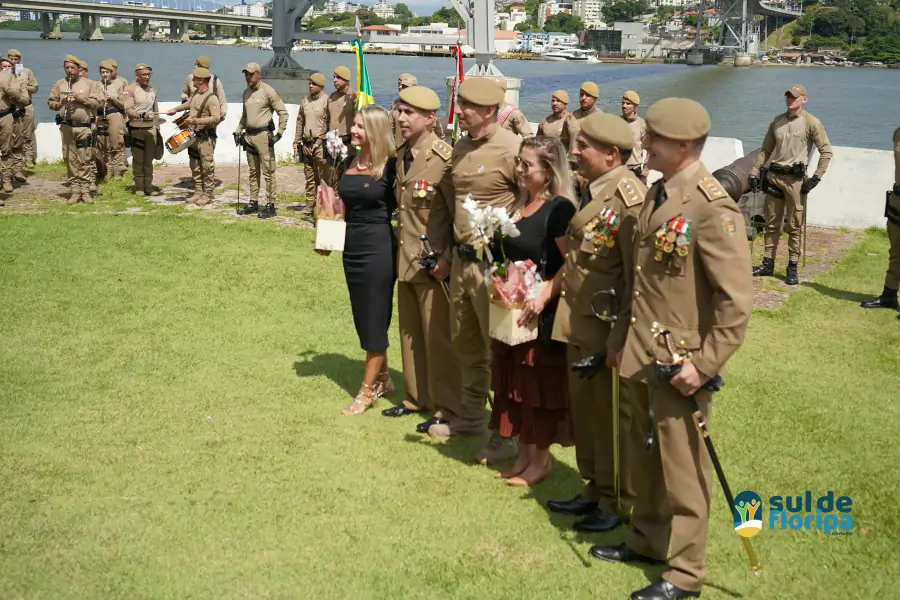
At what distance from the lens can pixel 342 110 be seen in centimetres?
1235

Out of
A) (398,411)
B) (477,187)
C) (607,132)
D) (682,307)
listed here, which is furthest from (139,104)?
(682,307)

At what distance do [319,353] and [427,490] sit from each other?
8.38 feet

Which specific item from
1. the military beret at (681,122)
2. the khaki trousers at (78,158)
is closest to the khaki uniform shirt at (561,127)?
the khaki trousers at (78,158)

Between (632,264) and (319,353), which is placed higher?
(632,264)

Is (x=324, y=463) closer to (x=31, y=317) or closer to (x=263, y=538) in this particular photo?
(x=263, y=538)

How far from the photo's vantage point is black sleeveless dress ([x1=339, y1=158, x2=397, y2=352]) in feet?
19.2

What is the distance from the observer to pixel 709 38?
305 ft

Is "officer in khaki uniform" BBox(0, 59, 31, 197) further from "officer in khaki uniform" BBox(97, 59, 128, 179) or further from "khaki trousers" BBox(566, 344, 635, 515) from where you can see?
"khaki trousers" BBox(566, 344, 635, 515)

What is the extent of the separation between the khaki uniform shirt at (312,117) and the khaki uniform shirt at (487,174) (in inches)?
312

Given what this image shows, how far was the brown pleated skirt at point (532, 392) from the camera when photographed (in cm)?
482

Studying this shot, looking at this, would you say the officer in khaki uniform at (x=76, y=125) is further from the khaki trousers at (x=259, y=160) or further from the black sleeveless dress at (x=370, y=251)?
the black sleeveless dress at (x=370, y=251)

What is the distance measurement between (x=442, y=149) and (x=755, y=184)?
5799 mm

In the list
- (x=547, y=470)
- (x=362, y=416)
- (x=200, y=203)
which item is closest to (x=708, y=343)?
(x=547, y=470)

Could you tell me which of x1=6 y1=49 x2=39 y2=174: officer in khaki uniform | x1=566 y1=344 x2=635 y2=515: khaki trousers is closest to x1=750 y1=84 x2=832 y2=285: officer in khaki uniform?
x1=566 y1=344 x2=635 y2=515: khaki trousers
